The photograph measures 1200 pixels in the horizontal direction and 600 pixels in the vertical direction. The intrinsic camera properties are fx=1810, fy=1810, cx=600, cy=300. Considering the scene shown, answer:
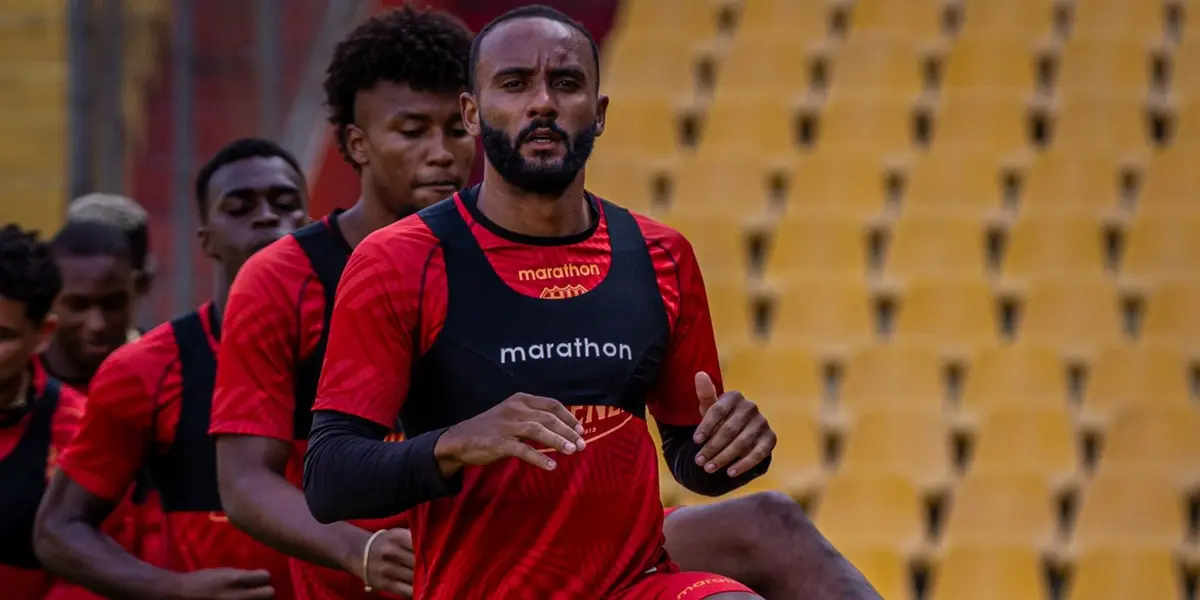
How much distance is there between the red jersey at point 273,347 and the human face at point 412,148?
167mm

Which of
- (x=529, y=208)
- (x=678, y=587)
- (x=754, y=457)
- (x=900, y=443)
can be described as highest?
(x=529, y=208)

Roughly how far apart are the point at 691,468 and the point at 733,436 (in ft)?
0.84

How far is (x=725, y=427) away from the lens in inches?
110

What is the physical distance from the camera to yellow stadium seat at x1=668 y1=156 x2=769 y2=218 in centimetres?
926

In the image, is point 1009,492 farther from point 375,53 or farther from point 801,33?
point 375,53

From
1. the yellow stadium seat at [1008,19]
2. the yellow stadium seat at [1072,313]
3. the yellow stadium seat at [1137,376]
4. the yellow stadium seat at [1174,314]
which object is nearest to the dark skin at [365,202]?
the yellow stadium seat at [1137,376]

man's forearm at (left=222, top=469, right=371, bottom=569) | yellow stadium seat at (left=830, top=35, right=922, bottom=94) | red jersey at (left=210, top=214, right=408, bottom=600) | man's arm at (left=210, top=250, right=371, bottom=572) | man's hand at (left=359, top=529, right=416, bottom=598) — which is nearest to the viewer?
man's hand at (left=359, top=529, right=416, bottom=598)

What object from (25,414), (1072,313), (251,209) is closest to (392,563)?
(251,209)

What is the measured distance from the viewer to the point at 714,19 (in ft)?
34.6

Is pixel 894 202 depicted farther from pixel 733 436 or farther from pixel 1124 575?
pixel 733 436

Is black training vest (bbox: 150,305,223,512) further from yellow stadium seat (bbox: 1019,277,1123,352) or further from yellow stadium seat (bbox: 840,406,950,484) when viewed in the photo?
yellow stadium seat (bbox: 1019,277,1123,352)

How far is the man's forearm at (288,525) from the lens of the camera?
3354 millimetres

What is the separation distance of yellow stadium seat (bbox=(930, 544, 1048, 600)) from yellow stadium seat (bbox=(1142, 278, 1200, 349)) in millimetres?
1557

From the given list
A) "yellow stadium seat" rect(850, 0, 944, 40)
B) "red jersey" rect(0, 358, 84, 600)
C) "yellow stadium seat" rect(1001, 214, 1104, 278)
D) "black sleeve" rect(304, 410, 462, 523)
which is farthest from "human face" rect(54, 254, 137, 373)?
"yellow stadium seat" rect(850, 0, 944, 40)
